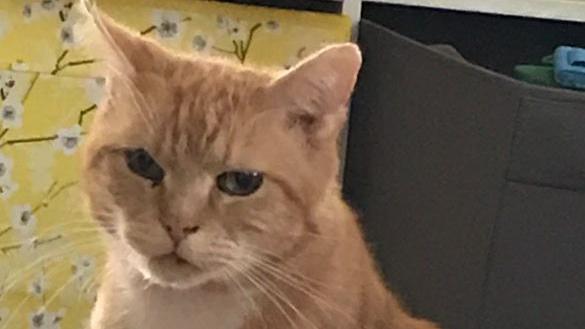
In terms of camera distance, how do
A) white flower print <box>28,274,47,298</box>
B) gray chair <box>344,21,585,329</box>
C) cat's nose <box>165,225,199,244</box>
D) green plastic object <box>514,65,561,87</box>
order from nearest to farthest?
cat's nose <box>165,225,199,244</box>, gray chair <box>344,21,585,329</box>, green plastic object <box>514,65,561,87</box>, white flower print <box>28,274,47,298</box>

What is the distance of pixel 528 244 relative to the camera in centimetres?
151

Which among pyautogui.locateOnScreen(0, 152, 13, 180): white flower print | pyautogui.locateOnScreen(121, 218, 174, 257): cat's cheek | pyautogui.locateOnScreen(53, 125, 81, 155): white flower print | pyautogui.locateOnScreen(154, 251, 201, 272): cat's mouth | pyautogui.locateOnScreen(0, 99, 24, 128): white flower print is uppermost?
pyautogui.locateOnScreen(121, 218, 174, 257): cat's cheek

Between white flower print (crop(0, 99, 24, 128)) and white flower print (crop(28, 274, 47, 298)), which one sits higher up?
white flower print (crop(0, 99, 24, 128))

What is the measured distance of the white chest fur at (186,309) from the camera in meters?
1.07

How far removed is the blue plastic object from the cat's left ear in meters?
0.55

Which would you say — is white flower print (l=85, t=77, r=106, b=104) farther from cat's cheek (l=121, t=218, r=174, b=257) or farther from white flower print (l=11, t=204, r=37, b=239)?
cat's cheek (l=121, t=218, r=174, b=257)

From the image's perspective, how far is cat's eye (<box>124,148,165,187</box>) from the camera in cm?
102

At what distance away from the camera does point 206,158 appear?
3.31ft

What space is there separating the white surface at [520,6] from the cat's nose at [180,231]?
0.79 meters

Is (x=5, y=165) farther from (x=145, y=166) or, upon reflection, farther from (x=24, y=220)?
(x=145, y=166)

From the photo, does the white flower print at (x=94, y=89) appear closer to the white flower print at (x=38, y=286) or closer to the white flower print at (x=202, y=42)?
the white flower print at (x=202, y=42)

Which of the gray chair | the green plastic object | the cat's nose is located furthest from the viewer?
the green plastic object

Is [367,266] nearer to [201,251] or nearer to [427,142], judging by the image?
[201,251]

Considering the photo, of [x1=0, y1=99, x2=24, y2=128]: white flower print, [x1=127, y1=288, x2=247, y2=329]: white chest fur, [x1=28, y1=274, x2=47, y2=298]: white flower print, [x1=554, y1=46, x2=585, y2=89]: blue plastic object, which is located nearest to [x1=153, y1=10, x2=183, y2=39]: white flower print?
[x1=0, y1=99, x2=24, y2=128]: white flower print
